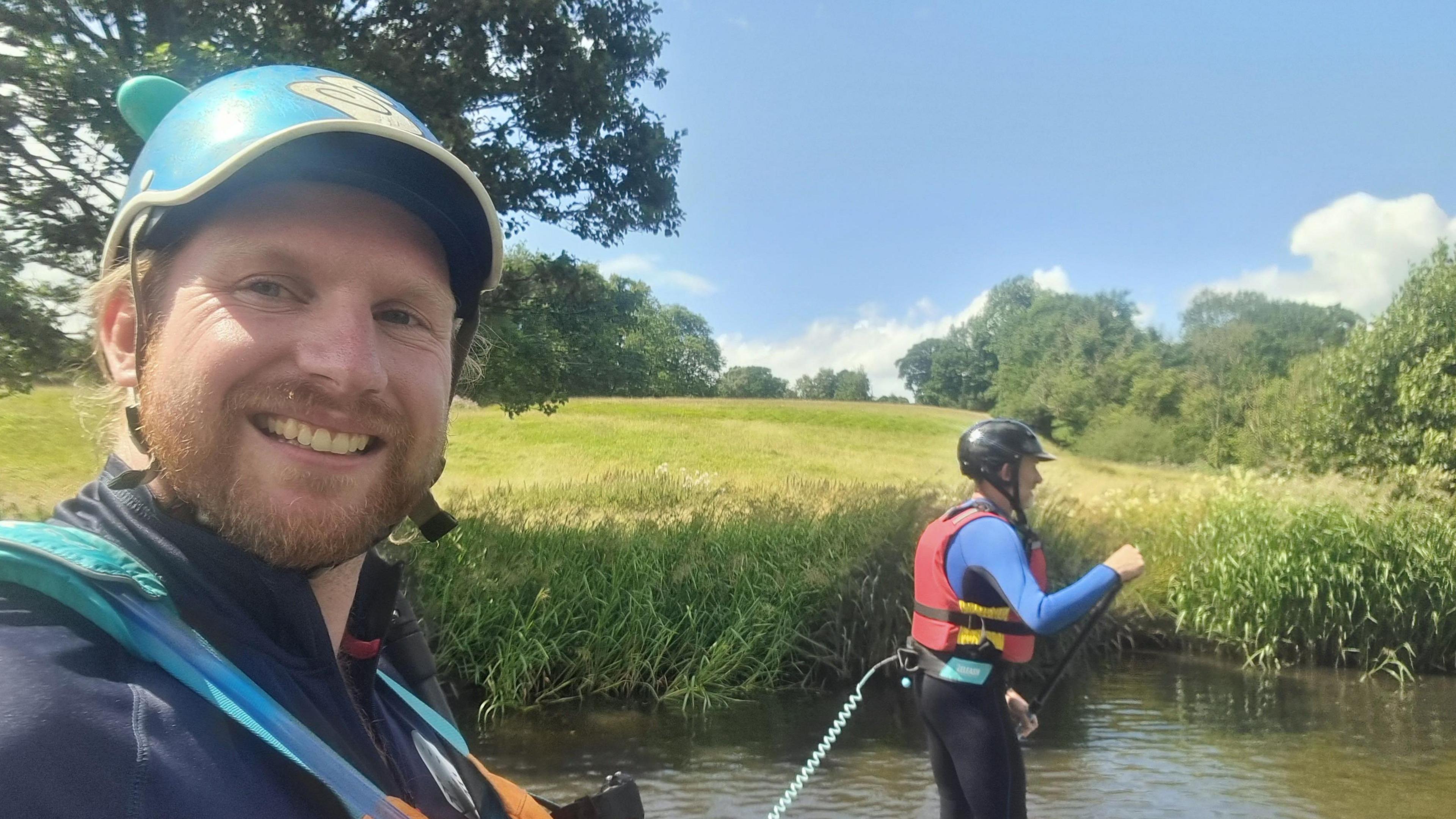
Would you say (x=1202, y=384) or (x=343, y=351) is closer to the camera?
(x=343, y=351)

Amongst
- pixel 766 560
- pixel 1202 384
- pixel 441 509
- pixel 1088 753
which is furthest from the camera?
pixel 1202 384

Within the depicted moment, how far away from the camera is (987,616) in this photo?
383 centimetres

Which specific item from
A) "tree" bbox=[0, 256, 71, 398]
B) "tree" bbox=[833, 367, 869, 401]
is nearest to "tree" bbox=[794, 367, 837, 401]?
"tree" bbox=[833, 367, 869, 401]

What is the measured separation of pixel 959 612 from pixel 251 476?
10.9 feet

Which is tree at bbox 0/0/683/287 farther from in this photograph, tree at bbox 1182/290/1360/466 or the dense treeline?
tree at bbox 1182/290/1360/466

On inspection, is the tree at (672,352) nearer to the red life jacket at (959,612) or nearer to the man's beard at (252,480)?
the red life jacket at (959,612)

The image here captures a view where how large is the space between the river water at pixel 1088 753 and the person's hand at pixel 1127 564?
9.06 feet

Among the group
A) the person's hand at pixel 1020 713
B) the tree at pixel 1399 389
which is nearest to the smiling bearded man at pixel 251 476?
the person's hand at pixel 1020 713

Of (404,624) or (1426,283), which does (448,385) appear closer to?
(404,624)

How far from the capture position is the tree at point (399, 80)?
6.18m

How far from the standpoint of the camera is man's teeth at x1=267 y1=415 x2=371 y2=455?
98 centimetres

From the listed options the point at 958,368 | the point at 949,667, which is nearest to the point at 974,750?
the point at 949,667

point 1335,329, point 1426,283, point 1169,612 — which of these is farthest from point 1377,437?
point 1335,329

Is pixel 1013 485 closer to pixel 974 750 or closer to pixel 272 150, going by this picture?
pixel 974 750
